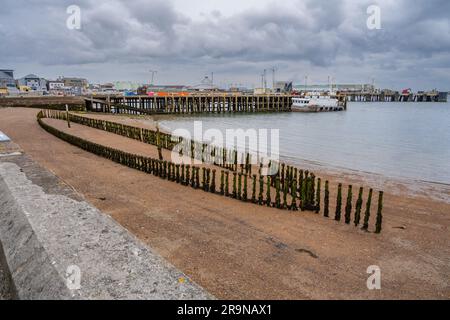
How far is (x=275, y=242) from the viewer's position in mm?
8391

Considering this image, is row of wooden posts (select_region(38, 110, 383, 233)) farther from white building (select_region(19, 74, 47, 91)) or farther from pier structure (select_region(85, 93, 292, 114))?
white building (select_region(19, 74, 47, 91))

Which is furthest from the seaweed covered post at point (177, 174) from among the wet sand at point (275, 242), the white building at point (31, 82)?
the white building at point (31, 82)

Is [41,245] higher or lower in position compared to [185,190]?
higher

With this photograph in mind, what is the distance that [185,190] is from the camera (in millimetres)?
13000

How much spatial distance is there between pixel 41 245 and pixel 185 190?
8776mm

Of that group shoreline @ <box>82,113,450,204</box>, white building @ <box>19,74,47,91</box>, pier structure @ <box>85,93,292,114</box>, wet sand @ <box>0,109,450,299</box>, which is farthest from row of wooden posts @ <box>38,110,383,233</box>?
white building @ <box>19,74,47,91</box>

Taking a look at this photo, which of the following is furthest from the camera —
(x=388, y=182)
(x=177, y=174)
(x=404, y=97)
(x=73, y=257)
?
(x=404, y=97)

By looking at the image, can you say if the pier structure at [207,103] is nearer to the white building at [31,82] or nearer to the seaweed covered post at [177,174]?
the seaweed covered post at [177,174]

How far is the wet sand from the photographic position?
21.3ft

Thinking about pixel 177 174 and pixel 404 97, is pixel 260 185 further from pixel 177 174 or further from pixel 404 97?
pixel 404 97

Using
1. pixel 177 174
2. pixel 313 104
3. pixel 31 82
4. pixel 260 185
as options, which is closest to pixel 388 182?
pixel 260 185

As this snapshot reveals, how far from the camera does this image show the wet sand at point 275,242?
6.50 meters
